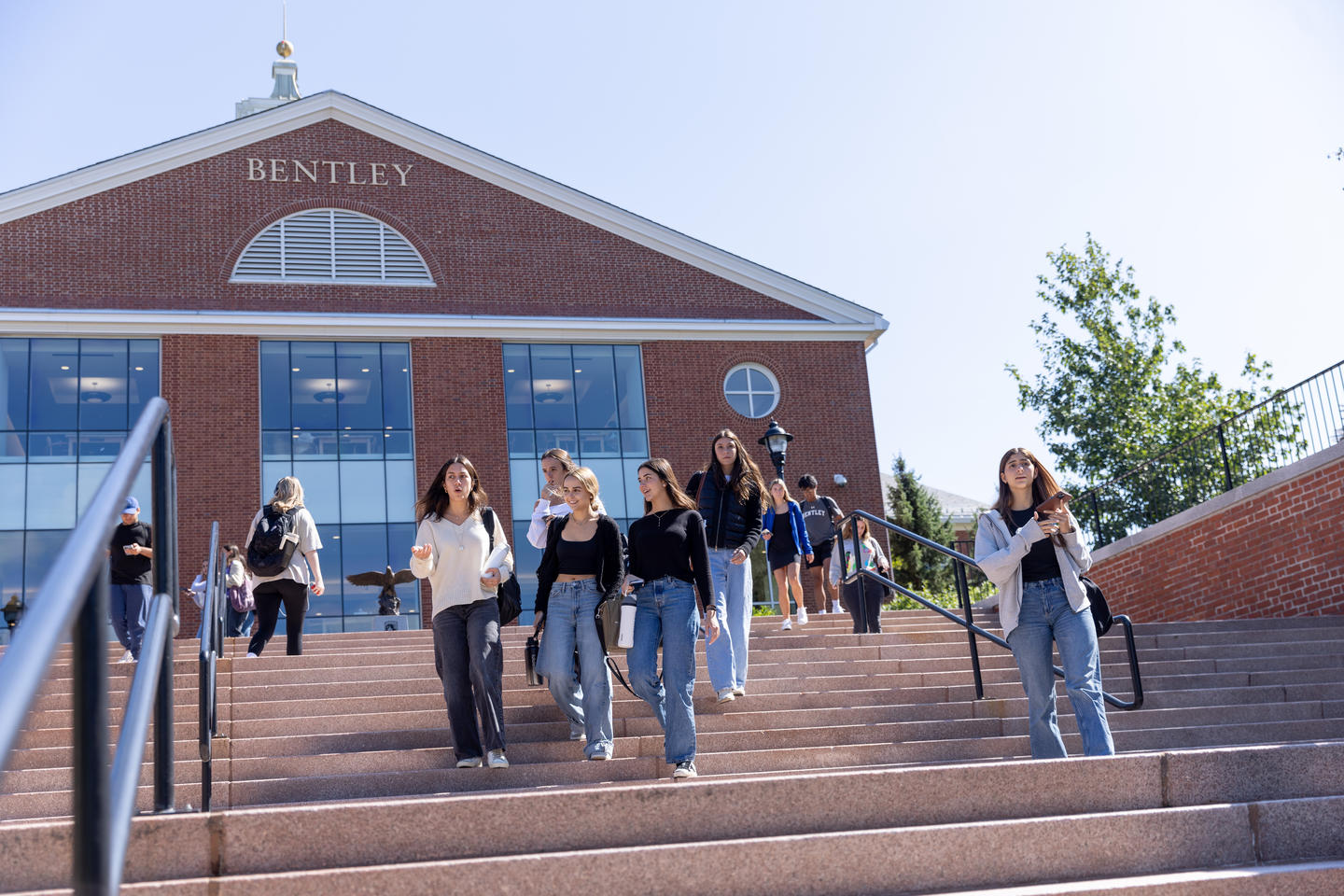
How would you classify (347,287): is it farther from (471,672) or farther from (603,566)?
(471,672)

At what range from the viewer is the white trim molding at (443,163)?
23.9 meters

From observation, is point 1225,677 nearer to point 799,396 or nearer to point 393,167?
point 799,396

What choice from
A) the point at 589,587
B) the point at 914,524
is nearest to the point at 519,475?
the point at 589,587

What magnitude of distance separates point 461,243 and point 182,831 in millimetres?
22758

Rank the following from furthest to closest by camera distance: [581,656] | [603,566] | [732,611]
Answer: [732,611] < [603,566] < [581,656]

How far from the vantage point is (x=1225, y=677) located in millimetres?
9305

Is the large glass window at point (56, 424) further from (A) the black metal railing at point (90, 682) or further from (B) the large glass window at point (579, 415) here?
(A) the black metal railing at point (90, 682)

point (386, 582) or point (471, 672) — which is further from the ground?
point (386, 582)

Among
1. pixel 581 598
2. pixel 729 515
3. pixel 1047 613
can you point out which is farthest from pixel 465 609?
pixel 1047 613

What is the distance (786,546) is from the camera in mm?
11859

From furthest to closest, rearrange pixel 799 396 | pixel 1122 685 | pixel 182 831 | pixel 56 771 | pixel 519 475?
pixel 799 396, pixel 519 475, pixel 1122 685, pixel 56 771, pixel 182 831

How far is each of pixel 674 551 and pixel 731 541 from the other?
161 centimetres

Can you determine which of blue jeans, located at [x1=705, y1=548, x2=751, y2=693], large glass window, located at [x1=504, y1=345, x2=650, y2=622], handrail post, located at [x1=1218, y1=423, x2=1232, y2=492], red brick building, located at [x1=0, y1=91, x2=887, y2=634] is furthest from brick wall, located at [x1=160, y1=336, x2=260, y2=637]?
blue jeans, located at [x1=705, y1=548, x2=751, y2=693]

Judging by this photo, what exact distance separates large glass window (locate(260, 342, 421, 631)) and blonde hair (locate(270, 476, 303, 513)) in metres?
13.2
